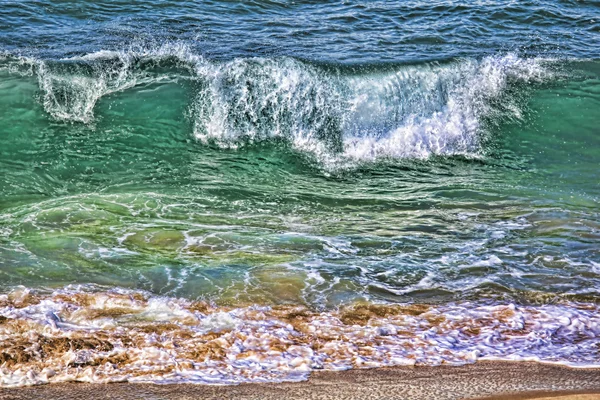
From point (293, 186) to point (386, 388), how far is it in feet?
14.4

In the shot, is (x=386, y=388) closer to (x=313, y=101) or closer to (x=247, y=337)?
(x=247, y=337)

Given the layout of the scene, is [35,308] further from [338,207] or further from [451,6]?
[451,6]

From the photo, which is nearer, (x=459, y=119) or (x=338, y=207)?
(x=338, y=207)

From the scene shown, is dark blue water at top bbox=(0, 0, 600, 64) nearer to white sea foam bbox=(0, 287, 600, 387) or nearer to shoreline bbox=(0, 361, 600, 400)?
white sea foam bbox=(0, 287, 600, 387)

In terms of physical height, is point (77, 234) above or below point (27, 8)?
below

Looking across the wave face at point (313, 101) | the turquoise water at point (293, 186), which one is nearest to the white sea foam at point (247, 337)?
the turquoise water at point (293, 186)

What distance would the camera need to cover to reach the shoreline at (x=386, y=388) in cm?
437

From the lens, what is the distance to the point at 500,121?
422 inches

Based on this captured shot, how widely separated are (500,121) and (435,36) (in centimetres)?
205

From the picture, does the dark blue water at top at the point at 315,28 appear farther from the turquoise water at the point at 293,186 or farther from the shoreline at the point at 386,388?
the shoreline at the point at 386,388

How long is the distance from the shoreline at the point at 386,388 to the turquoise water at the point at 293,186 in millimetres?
148

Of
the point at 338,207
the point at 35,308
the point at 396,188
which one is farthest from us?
the point at 396,188

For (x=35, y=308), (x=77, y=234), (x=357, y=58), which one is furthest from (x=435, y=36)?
(x=35, y=308)

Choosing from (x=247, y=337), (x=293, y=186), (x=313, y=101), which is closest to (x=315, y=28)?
(x=313, y=101)
